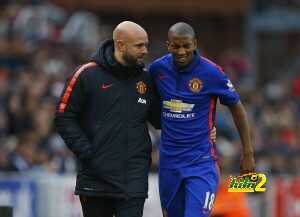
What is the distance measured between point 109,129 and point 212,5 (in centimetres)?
1688

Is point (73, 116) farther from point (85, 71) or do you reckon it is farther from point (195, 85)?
point (195, 85)

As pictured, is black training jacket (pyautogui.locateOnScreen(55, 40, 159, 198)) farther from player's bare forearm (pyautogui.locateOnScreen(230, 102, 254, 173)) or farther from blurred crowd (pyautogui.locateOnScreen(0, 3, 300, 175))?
blurred crowd (pyautogui.locateOnScreen(0, 3, 300, 175))

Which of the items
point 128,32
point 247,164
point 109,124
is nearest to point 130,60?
point 128,32

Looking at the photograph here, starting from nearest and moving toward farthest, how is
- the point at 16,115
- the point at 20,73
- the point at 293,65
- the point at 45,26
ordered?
the point at 16,115 < the point at 20,73 < the point at 45,26 < the point at 293,65

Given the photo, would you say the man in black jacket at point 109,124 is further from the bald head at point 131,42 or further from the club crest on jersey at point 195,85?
the club crest on jersey at point 195,85

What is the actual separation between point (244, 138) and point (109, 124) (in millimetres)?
1183

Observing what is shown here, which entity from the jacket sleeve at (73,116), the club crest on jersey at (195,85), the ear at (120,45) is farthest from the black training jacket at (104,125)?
the club crest on jersey at (195,85)

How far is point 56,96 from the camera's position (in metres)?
18.6

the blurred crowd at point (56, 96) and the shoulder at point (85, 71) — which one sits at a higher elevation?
the shoulder at point (85, 71)

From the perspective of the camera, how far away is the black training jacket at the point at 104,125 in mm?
9633

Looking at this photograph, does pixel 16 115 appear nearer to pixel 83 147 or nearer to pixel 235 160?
pixel 235 160

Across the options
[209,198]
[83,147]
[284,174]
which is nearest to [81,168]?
[83,147]

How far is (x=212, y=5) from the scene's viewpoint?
26.2m

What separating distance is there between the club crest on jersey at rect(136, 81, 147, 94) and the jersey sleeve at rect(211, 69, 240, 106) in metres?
0.59
